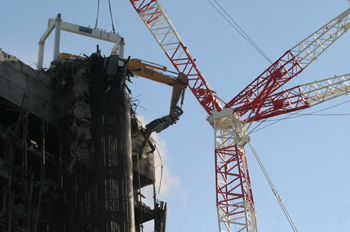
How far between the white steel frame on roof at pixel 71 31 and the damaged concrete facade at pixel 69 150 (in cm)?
657

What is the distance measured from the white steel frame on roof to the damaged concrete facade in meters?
6.57

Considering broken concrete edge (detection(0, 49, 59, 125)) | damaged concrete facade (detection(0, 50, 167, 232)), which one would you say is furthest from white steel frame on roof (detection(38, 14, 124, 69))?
broken concrete edge (detection(0, 49, 59, 125))

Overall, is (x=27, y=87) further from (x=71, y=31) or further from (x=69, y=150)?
(x=71, y=31)

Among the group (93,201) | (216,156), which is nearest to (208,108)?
(216,156)

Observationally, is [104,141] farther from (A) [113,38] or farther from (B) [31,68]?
(A) [113,38]

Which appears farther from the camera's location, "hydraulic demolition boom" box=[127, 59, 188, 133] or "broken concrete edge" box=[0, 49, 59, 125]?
"hydraulic demolition boom" box=[127, 59, 188, 133]

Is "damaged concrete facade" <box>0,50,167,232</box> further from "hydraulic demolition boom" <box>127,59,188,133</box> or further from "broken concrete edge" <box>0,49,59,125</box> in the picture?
"hydraulic demolition boom" <box>127,59,188,133</box>

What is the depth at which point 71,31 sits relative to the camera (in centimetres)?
5372

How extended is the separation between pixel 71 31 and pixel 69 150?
1559cm

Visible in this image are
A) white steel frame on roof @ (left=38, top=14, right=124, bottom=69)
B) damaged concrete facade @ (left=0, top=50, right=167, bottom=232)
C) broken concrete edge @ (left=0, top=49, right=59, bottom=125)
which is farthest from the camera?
white steel frame on roof @ (left=38, top=14, right=124, bottom=69)

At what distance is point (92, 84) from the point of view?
1705 inches

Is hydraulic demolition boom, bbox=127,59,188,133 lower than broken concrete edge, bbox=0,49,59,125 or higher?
higher

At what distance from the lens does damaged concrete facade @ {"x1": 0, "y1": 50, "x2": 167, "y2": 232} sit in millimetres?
37188

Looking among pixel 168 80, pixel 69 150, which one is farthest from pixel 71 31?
pixel 69 150
